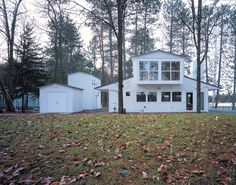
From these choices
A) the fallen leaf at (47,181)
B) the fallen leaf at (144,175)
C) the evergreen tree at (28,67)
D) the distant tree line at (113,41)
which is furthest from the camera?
the evergreen tree at (28,67)

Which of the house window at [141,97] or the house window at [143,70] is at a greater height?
the house window at [143,70]

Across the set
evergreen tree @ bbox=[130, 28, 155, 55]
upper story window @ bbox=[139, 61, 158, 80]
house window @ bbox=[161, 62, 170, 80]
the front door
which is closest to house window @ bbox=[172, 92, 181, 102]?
the front door

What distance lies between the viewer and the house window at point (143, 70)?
2488 cm

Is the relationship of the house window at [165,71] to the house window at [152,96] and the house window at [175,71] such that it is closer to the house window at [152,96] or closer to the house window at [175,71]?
the house window at [175,71]

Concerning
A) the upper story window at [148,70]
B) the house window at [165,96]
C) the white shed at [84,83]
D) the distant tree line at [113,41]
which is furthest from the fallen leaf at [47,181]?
the white shed at [84,83]

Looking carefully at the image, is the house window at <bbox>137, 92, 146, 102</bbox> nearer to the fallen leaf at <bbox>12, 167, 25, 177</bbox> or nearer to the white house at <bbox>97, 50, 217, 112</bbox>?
the white house at <bbox>97, 50, 217, 112</bbox>

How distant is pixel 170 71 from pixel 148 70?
2.06 metres

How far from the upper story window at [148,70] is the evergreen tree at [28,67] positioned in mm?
10963

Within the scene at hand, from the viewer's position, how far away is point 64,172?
412 cm

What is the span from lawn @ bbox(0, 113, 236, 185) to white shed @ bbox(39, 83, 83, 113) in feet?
59.2

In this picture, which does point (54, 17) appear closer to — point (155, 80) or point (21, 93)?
point (21, 93)

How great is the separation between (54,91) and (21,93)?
582 cm

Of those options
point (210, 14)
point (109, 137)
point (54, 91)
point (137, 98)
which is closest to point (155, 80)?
point (137, 98)

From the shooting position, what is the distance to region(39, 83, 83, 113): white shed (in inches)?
969
